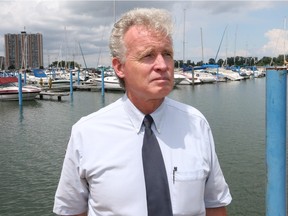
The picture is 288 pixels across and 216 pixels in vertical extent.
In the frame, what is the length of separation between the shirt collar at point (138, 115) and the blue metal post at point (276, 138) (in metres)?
1.32

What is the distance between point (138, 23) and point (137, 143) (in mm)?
664

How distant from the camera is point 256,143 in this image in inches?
571

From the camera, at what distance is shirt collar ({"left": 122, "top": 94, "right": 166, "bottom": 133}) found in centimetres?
205

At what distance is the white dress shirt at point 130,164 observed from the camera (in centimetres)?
194

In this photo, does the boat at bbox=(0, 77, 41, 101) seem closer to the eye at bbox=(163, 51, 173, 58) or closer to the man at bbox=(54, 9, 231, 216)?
the man at bbox=(54, 9, 231, 216)

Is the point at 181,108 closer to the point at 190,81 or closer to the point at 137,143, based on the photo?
the point at 137,143

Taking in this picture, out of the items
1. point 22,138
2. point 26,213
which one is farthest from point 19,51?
point 26,213

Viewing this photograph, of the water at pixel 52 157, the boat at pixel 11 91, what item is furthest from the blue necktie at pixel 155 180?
the boat at pixel 11 91

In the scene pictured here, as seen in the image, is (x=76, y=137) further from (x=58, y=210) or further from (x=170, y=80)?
(x=170, y=80)

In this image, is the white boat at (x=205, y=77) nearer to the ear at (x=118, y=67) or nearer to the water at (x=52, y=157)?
the water at (x=52, y=157)

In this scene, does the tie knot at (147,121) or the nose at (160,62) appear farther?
the tie knot at (147,121)

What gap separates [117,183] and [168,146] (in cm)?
35

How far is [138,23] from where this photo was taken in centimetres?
199

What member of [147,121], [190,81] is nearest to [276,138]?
[147,121]
